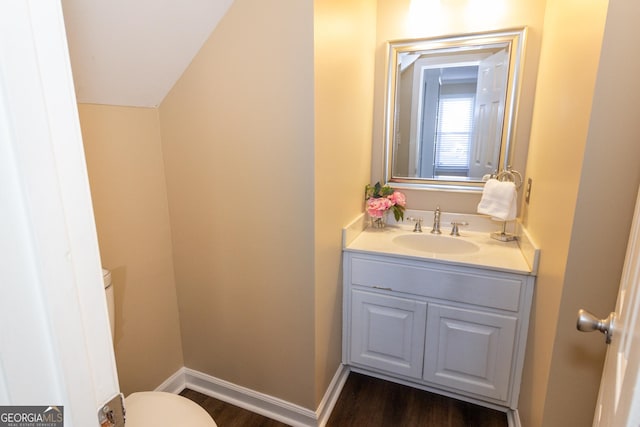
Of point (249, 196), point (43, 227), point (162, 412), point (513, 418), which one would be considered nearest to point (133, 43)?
point (249, 196)

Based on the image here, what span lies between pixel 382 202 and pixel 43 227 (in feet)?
5.89

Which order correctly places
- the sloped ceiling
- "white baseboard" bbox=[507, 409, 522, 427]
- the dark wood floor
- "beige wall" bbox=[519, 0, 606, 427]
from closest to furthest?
"beige wall" bbox=[519, 0, 606, 427]
the sloped ceiling
"white baseboard" bbox=[507, 409, 522, 427]
the dark wood floor

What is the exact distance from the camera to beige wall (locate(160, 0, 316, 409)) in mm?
1345

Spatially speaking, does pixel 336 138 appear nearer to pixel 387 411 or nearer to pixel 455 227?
pixel 455 227

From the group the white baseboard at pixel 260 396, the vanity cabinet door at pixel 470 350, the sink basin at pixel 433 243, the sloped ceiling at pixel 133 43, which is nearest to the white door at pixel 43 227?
the sloped ceiling at pixel 133 43

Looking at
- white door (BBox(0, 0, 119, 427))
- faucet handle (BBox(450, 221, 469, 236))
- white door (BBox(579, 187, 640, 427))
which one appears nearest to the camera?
white door (BBox(0, 0, 119, 427))

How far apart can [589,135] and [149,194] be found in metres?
1.71

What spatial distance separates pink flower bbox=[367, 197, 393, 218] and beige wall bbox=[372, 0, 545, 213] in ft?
0.68

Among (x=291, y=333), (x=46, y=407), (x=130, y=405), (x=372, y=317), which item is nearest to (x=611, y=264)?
(x=372, y=317)

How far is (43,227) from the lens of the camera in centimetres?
39

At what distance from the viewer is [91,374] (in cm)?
46

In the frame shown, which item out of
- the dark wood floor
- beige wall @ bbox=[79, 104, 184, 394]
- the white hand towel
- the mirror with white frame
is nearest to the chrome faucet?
the mirror with white frame

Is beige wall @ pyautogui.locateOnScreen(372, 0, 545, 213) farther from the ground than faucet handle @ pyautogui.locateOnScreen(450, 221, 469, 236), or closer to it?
farther from the ground

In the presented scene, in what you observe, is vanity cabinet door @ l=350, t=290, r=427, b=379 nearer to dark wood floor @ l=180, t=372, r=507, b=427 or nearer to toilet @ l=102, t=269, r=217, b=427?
dark wood floor @ l=180, t=372, r=507, b=427
